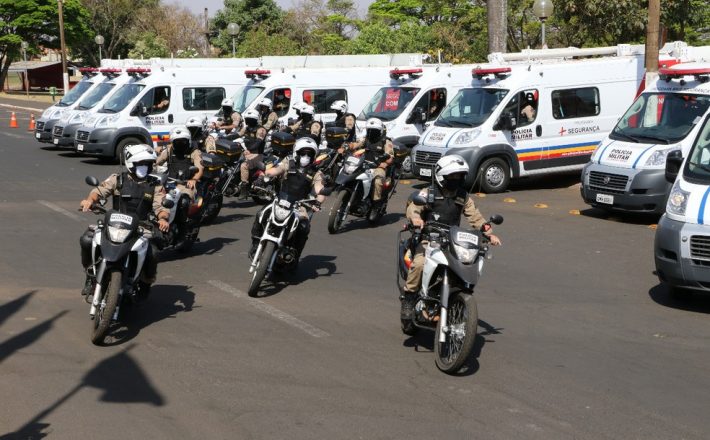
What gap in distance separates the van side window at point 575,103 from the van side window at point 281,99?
673 centimetres

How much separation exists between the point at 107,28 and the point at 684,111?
68866mm

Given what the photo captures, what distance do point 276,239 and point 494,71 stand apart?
1020 cm

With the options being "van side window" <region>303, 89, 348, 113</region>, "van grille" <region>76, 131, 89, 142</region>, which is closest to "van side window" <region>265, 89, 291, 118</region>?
"van side window" <region>303, 89, 348, 113</region>

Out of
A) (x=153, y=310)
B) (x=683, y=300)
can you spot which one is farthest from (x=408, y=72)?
(x=153, y=310)

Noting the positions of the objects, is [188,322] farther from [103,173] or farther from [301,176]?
[103,173]

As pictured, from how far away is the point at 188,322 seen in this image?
8.87 m

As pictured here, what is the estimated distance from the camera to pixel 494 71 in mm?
18984

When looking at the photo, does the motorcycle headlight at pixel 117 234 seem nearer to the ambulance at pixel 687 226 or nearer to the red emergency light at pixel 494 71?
the ambulance at pixel 687 226

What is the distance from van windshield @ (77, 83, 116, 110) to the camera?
2542 cm

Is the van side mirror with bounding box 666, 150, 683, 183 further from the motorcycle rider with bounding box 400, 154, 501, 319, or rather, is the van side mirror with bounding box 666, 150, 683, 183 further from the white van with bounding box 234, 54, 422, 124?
the white van with bounding box 234, 54, 422, 124

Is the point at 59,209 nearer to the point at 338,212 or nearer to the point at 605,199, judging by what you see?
the point at 338,212

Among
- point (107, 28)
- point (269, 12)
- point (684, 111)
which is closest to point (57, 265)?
point (684, 111)

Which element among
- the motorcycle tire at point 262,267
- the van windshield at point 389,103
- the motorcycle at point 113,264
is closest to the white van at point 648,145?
the van windshield at point 389,103

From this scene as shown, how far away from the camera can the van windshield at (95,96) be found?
25.4 meters
